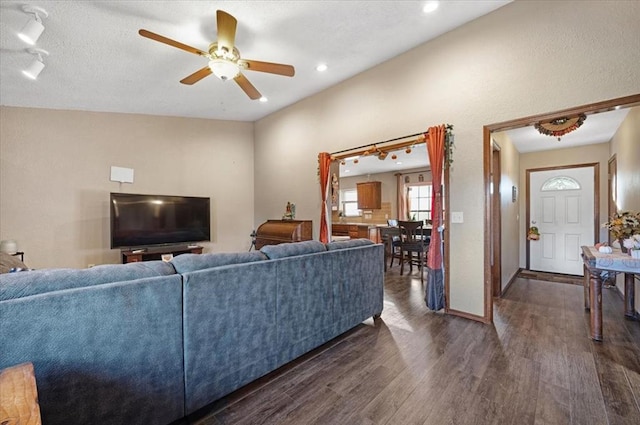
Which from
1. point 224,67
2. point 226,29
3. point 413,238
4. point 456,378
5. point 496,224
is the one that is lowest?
point 456,378

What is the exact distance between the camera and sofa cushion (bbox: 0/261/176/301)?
114 cm

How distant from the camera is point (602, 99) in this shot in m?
2.35

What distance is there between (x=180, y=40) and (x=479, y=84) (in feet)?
11.0

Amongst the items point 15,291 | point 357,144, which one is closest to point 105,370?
point 15,291

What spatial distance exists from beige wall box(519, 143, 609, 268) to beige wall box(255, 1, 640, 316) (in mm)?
3482

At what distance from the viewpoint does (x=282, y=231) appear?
5.10 meters

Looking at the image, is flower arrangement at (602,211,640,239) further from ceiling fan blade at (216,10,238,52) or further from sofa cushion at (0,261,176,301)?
ceiling fan blade at (216,10,238,52)

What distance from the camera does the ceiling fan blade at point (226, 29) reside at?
88.7 inches

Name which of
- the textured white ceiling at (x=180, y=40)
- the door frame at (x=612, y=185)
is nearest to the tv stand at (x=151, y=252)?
the textured white ceiling at (x=180, y=40)

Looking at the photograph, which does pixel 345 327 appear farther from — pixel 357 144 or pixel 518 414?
pixel 357 144

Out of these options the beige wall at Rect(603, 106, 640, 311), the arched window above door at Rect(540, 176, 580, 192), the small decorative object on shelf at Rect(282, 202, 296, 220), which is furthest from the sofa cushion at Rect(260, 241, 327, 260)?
the arched window above door at Rect(540, 176, 580, 192)

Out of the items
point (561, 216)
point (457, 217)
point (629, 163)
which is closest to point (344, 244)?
point (457, 217)

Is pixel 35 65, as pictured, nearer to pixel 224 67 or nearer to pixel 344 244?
pixel 224 67

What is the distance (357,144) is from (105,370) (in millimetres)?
3839
